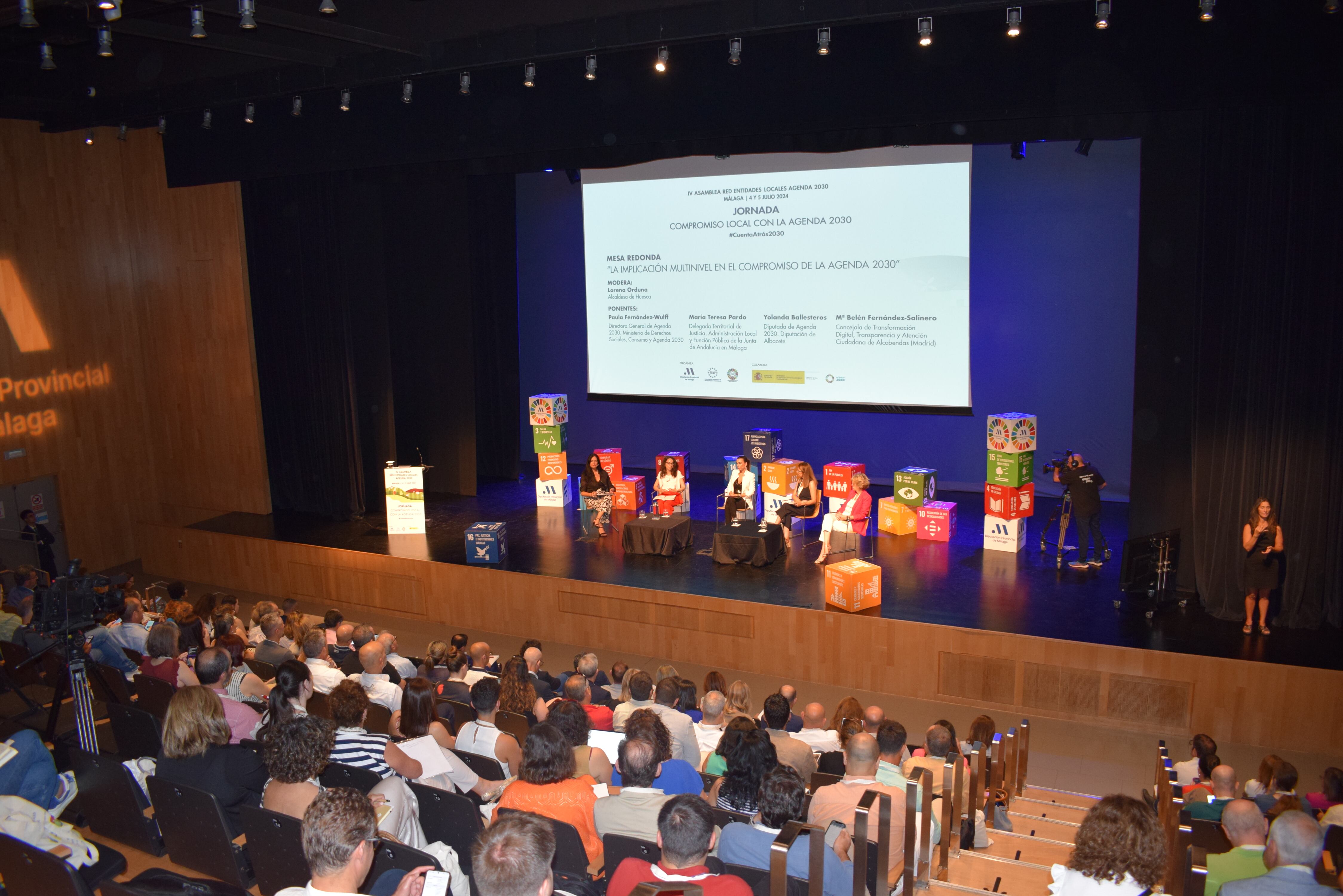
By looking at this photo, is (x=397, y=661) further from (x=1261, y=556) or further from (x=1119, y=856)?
(x=1261, y=556)

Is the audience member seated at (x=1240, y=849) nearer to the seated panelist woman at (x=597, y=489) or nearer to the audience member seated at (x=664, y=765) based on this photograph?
the audience member seated at (x=664, y=765)

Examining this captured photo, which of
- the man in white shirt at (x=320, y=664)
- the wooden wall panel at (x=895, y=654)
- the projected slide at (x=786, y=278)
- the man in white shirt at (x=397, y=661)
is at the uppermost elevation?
the projected slide at (x=786, y=278)

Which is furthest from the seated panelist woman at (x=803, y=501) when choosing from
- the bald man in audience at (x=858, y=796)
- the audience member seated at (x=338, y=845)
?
the audience member seated at (x=338, y=845)

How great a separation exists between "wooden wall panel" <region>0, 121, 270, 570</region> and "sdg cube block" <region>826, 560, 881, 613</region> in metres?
7.28

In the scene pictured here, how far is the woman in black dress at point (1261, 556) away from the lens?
7027 mm

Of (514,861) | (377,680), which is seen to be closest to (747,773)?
(514,861)

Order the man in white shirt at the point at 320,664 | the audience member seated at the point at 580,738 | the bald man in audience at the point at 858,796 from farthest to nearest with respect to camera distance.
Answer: the man in white shirt at the point at 320,664
the audience member seated at the point at 580,738
the bald man in audience at the point at 858,796

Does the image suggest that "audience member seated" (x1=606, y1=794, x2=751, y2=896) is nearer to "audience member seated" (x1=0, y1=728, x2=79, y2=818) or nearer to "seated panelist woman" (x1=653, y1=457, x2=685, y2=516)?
"audience member seated" (x1=0, y1=728, x2=79, y2=818)

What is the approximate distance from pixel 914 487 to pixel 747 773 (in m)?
6.52

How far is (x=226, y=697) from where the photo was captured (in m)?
5.01

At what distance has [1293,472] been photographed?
7.23 m

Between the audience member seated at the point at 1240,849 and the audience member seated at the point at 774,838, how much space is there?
1.40 metres

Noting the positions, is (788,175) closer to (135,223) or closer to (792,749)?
(792,749)

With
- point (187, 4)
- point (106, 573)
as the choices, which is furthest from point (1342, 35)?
point (106, 573)
